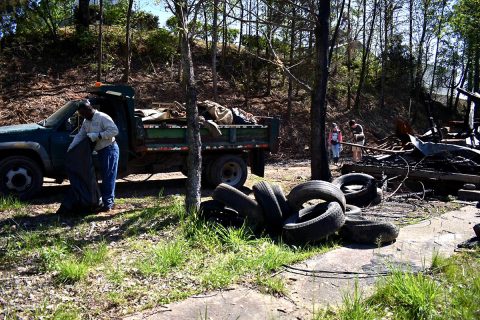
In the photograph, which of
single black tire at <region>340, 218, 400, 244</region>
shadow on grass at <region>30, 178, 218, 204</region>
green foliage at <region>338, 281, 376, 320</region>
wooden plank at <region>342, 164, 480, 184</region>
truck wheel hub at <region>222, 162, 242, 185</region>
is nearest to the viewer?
green foliage at <region>338, 281, 376, 320</region>

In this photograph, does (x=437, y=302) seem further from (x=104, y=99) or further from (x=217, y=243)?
(x=104, y=99)

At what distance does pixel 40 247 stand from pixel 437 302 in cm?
411

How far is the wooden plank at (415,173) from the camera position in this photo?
9.87 m

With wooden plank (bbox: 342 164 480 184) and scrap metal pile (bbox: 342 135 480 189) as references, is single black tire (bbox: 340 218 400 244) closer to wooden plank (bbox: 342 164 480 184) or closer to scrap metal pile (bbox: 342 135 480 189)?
scrap metal pile (bbox: 342 135 480 189)

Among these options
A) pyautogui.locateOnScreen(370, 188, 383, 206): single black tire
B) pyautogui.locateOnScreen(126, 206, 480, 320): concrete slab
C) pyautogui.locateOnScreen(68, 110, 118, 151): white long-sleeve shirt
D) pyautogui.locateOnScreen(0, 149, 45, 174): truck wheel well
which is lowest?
pyautogui.locateOnScreen(126, 206, 480, 320): concrete slab

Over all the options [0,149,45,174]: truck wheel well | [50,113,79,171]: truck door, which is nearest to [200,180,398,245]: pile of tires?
[50,113,79,171]: truck door

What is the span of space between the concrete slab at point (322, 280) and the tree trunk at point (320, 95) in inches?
172

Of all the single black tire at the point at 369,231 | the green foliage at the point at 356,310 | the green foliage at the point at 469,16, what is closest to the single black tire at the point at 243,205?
the single black tire at the point at 369,231

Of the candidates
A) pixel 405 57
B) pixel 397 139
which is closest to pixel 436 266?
pixel 397 139

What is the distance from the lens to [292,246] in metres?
5.77

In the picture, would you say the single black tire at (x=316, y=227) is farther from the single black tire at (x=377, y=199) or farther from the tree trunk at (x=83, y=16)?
the tree trunk at (x=83, y=16)

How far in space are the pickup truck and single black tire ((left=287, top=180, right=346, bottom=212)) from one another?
376 centimetres

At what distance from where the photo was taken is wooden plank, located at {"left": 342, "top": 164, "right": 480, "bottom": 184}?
9.87 metres

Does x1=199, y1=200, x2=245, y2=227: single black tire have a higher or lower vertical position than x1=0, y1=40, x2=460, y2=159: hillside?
lower
